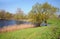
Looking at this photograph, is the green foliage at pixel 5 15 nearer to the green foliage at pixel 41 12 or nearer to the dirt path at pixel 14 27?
the dirt path at pixel 14 27

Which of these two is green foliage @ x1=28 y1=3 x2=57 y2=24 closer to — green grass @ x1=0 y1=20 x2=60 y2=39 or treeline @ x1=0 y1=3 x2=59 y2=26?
treeline @ x1=0 y1=3 x2=59 y2=26

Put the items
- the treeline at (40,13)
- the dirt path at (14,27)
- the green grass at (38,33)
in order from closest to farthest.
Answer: the dirt path at (14,27) < the green grass at (38,33) < the treeline at (40,13)

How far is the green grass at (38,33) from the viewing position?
3.02m

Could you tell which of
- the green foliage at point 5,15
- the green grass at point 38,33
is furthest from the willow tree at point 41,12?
the green foliage at point 5,15

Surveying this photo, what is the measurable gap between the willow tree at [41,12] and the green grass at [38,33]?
0.63 ft

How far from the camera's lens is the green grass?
3.02 m

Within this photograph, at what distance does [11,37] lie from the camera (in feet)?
9.86

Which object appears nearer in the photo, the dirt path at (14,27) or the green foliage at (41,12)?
the dirt path at (14,27)

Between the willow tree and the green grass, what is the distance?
193 millimetres

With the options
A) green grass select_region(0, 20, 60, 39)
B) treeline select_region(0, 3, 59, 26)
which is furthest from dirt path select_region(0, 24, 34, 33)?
treeline select_region(0, 3, 59, 26)

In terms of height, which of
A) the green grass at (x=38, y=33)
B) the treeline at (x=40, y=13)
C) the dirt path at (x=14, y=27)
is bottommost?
the green grass at (x=38, y=33)

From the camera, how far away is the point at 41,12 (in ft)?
11.4

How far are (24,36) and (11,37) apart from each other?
0.35m

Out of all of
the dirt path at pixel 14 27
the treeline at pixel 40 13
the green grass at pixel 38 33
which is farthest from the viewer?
the treeline at pixel 40 13
